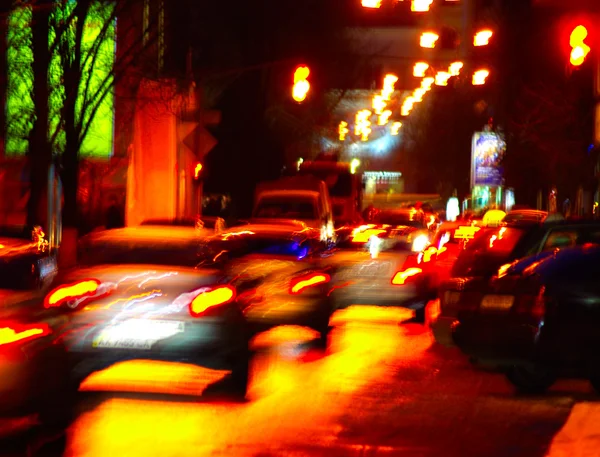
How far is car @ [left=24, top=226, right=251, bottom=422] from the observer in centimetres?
862

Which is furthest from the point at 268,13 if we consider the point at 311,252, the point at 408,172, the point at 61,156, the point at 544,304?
the point at 408,172

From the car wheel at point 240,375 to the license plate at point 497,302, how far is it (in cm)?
239

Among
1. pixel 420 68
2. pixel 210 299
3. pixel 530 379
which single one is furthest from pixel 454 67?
pixel 210 299

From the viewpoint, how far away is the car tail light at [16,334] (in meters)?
7.62

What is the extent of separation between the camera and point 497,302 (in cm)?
923

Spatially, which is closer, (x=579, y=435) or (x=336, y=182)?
(x=579, y=435)

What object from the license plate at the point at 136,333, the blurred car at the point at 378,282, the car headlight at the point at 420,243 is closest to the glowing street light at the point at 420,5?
the car headlight at the point at 420,243

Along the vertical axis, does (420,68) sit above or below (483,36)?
below

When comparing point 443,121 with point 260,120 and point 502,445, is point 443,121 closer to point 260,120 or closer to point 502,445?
point 260,120

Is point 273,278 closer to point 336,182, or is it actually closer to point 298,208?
point 298,208

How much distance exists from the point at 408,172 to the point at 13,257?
2331 inches

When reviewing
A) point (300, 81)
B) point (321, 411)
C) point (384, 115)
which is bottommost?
point (321, 411)

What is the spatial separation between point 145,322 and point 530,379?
3989mm

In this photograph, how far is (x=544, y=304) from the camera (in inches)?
350
